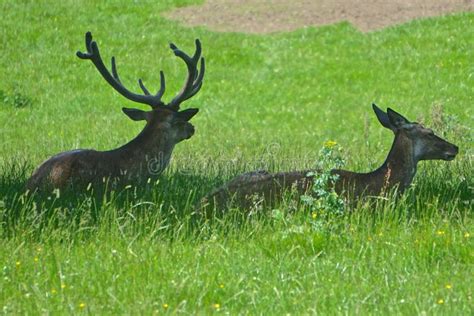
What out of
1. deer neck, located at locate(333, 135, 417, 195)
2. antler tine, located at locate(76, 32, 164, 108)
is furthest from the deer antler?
deer neck, located at locate(333, 135, 417, 195)

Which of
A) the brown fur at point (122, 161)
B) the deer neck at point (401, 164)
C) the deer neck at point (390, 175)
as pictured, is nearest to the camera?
the deer neck at point (390, 175)

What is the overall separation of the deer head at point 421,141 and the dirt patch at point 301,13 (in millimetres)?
15541

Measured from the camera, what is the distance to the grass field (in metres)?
7.05

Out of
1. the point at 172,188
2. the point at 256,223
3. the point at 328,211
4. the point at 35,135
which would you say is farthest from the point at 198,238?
the point at 35,135

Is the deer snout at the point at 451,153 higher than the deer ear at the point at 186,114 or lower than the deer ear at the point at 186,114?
lower

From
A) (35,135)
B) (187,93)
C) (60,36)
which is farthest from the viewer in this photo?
(60,36)

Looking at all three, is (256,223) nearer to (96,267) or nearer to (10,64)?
(96,267)

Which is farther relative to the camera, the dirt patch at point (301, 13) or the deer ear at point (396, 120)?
the dirt patch at point (301, 13)

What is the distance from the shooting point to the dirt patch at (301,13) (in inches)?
1045

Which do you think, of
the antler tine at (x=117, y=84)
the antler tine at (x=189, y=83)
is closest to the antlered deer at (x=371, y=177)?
the antler tine at (x=189, y=83)

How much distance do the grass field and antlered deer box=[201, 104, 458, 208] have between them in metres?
0.25

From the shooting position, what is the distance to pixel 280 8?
27797mm

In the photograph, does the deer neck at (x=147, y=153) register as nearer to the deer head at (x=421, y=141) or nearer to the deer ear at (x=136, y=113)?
the deer ear at (x=136, y=113)

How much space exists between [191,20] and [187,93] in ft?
50.3
